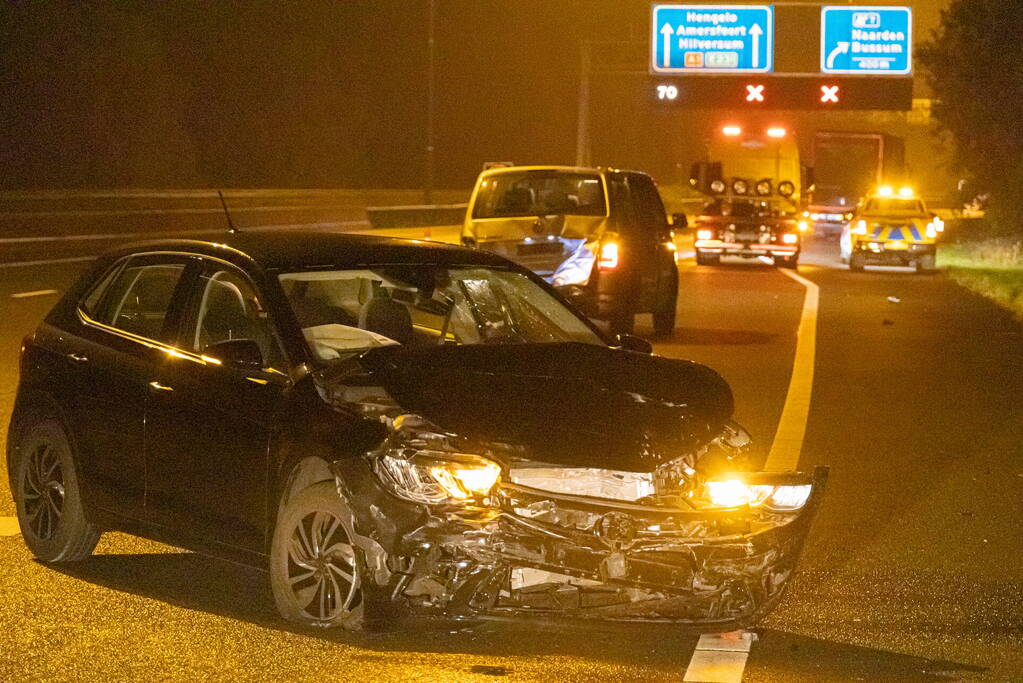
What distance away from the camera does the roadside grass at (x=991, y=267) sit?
2870cm

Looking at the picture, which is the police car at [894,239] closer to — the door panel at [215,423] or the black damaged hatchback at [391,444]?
the black damaged hatchback at [391,444]

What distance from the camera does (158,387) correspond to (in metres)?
7.29

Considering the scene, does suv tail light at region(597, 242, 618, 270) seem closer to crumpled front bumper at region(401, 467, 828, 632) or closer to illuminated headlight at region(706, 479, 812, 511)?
illuminated headlight at region(706, 479, 812, 511)

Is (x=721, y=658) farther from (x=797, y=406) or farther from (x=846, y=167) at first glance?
(x=846, y=167)

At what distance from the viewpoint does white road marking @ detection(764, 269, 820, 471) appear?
11.0 metres

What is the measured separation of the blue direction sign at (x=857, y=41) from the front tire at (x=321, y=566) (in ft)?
152

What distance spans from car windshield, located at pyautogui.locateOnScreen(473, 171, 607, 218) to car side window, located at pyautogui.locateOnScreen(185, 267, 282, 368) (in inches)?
408

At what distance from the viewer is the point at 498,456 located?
6.13 metres

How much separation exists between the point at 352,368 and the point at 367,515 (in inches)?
30.7

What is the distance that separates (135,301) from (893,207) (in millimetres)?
30516

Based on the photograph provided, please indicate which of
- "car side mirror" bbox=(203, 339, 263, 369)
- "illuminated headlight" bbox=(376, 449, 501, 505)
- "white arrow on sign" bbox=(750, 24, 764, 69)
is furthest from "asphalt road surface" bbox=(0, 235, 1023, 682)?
"white arrow on sign" bbox=(750, 24, 764, 69)

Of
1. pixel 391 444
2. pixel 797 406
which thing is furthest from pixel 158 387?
pixel 797 406

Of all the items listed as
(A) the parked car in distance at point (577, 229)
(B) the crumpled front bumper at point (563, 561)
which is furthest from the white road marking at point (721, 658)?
(A) the parked car in distance at point (577, 229)

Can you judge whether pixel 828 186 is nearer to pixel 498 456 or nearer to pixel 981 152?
pixel 981 152
